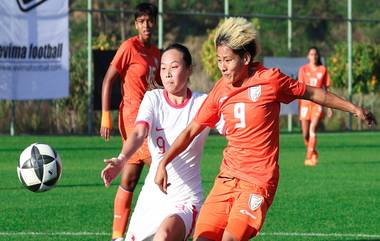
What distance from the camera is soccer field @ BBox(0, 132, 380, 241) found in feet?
35.3

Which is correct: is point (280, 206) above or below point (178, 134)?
below

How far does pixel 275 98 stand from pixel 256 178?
55 cm

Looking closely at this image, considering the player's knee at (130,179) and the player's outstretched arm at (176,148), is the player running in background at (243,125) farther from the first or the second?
the player's knee at (130,179)

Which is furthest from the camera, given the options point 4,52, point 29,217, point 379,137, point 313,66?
point 379,137

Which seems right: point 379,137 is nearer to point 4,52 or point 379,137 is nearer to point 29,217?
point 4,52

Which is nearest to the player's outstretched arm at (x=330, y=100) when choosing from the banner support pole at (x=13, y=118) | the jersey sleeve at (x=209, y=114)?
the jersey sleeve at (x=209, y=114)

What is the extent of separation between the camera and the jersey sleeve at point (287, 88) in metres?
7.17

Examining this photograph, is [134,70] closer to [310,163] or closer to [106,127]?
[106,127]

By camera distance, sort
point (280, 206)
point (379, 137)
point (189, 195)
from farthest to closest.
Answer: point (379, 137), point (280, 206), point (189, 195)

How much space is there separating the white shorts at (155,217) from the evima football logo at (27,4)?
64.5 ft

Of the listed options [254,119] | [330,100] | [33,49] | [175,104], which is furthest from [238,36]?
[33,49]

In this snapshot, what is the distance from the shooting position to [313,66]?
21875 millimetres

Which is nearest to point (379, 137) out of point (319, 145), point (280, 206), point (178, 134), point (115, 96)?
point (319, 145)

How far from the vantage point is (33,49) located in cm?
2672
